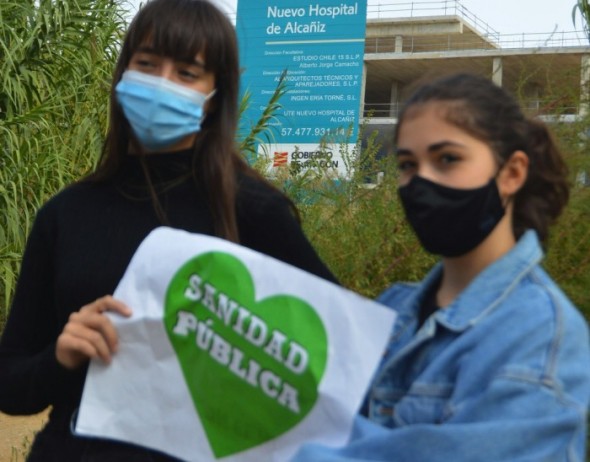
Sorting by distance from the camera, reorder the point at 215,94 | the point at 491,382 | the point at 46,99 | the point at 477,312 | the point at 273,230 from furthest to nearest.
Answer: the point at 46,99, the point at 215,94, the point at 273,230, the point at 477,312, the point at 491,382

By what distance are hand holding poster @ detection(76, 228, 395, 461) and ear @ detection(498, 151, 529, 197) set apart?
0.28 meters

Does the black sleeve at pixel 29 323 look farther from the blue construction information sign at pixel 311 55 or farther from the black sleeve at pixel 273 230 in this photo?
the blue construction information sign at pixel 311 55

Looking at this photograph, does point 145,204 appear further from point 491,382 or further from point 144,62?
point 491,382

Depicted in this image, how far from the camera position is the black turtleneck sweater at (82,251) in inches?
75.3

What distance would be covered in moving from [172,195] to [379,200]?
60.7 inches

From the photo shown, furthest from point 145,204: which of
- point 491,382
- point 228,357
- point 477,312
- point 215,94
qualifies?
point 491,382

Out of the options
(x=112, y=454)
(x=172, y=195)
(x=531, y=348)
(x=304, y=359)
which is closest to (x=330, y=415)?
(x=304, y=359)

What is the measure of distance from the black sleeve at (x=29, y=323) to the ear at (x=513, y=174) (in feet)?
2.93

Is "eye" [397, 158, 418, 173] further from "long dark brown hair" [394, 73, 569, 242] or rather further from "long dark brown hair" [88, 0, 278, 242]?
"long dark brown hair" [88, 0, 278, 242]

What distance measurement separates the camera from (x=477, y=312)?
1471 mm

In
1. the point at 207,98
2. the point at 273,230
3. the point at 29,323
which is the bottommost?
the point at 29,323

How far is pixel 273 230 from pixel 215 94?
327 mm

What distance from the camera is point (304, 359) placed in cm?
155

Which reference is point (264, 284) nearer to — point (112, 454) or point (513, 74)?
point (112, 454)
